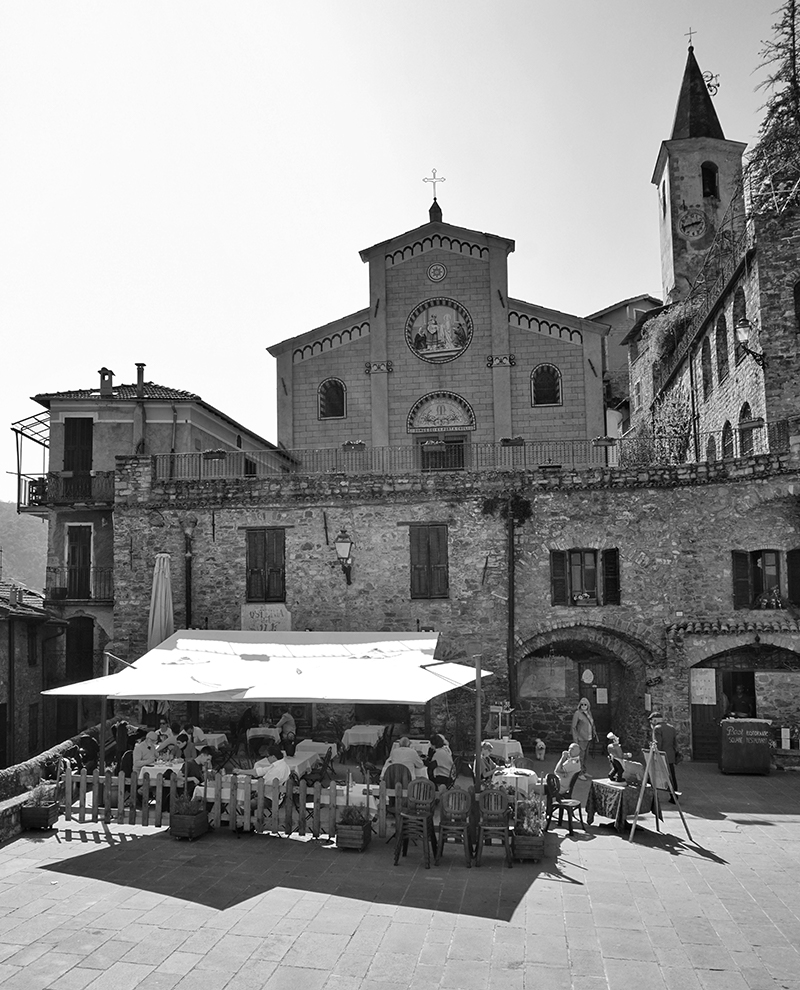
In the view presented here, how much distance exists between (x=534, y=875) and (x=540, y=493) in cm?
1060

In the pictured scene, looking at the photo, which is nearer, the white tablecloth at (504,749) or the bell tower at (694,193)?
the white tablecloth at (504,749)

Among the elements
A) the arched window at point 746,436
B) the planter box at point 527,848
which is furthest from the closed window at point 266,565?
the arched window at point 746,436

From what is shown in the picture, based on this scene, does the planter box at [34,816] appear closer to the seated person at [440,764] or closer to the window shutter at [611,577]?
the seated person at [440,764]

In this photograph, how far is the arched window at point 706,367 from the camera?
27.0 m

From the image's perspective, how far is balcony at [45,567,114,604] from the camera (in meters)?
25.1

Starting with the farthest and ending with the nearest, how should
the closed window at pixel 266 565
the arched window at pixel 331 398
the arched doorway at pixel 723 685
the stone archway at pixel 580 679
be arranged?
the arched window at pixel 331 398 → the closed window at pixel 266 565 → the stone archway at pixel 580 679 → the arched doorway at pixel 723 685

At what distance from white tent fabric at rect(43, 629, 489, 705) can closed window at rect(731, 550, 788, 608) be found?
7.04 metres

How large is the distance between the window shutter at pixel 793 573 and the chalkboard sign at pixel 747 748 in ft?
9.77

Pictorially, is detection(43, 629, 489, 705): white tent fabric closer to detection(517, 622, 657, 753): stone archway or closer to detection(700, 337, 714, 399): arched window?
detection(517, 622, 657, 753): stone archway

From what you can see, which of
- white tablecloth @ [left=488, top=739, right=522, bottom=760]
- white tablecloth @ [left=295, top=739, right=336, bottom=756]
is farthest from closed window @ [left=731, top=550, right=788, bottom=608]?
white tablecloth @ [left=295, top=739, right=336, bottom=756]

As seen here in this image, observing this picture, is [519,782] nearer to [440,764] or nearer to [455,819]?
[440,764]

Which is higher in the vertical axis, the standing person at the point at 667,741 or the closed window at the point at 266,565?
the closed window at the point at 266,565

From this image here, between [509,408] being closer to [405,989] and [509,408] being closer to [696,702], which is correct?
[696,702]

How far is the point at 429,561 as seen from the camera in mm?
20672
